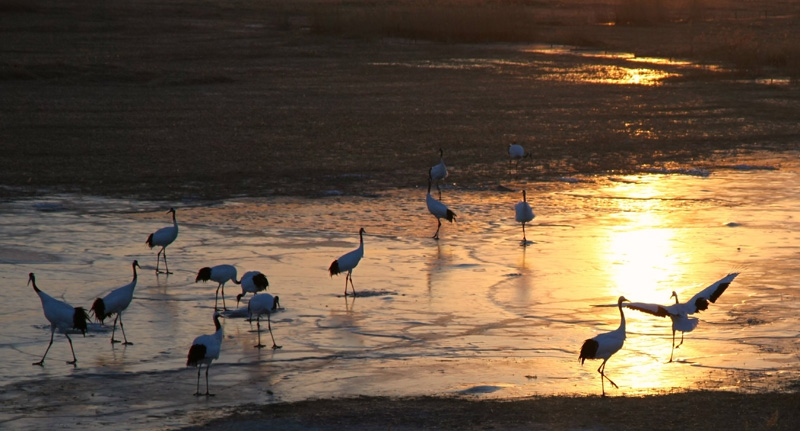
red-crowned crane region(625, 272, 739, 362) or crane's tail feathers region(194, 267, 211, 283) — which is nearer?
red-crowned crane region(625, 272, 739, 362)

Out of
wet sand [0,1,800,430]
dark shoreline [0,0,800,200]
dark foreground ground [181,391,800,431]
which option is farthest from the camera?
dark shoreline [0,0,800,200]

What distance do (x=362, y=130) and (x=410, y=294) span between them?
1216 cm

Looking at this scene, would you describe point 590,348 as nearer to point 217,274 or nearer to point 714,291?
point 714,291

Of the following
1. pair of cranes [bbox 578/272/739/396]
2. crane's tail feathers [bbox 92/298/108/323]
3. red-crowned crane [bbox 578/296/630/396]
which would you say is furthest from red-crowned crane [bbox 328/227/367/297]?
red-crowned crane [bbox 578/296/630/396]

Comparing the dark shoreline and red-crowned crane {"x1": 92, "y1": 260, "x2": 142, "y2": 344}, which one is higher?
the dark shoreline

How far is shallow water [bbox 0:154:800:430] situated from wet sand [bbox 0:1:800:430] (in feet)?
2.52

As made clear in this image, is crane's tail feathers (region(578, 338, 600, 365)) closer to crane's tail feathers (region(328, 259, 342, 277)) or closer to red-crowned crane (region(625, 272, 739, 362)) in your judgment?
red-crowned crane (region(625, 272, 739, 362))

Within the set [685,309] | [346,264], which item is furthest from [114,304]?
[685,309]

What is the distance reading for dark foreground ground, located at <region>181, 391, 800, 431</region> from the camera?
757cm

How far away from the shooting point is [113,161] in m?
19.8

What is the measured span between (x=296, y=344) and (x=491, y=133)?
1424cm

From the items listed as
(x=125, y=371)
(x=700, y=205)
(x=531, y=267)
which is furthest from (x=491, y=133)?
(x=125, y=371)

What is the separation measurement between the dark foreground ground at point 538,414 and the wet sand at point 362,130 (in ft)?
0.07

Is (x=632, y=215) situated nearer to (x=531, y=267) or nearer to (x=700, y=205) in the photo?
Answer: (x=700, y=205)
